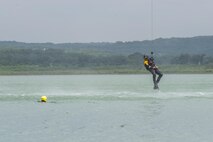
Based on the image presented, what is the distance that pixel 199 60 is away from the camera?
125 m

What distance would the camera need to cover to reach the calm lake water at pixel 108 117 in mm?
18734

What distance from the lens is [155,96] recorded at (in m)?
29.4

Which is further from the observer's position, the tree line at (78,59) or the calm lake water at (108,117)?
the tree line at (78,59)

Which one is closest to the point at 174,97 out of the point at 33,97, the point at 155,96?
the point at 155,96

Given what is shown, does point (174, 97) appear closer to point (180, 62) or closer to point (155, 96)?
point (155, 96)

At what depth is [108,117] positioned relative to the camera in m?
23.3

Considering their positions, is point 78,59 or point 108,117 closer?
point 108,117

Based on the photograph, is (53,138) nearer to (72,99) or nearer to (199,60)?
(72,99)

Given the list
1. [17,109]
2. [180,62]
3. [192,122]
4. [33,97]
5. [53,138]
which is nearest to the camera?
[53,138]

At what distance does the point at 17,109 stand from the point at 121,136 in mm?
8583

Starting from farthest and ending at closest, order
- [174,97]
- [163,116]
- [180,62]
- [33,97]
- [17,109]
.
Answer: [180,62] → [33,97] → [174,97] → [17,109] → [163,116]

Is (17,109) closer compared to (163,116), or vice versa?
(163,116)

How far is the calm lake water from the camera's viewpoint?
61.5 ft

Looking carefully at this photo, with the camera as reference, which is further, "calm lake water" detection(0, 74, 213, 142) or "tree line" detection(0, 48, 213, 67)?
"tree line" detection(0, 48, 213, 67)
